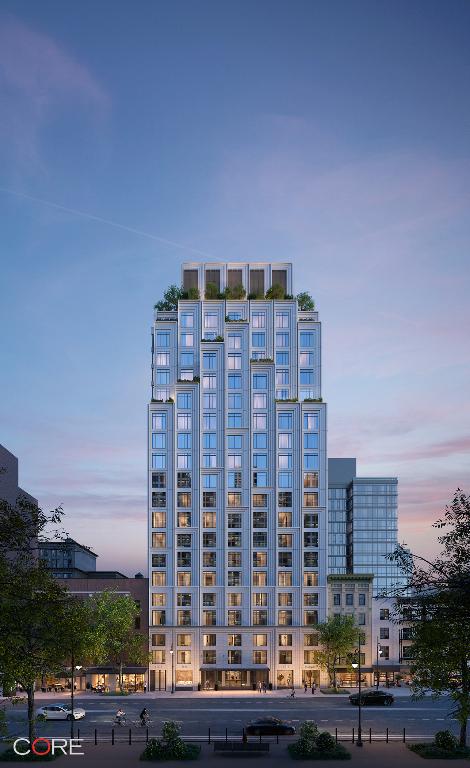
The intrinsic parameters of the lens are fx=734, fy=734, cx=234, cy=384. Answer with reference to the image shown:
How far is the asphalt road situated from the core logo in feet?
15.5

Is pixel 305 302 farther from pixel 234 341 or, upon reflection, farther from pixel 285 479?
pixel 285 479

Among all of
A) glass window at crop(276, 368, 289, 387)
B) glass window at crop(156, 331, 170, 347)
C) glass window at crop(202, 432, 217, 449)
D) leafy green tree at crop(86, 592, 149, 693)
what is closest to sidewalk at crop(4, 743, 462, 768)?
leafy green tree at crop(86, 592, 149, 693)

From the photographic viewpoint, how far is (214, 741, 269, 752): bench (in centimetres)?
4447

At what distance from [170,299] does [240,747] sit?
77.1 meters

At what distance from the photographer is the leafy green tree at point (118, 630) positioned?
84.9 m

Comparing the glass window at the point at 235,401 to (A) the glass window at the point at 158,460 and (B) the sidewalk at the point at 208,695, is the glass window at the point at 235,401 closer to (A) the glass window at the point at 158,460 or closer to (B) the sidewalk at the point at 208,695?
→ (A) the glass window at the point at 158,460

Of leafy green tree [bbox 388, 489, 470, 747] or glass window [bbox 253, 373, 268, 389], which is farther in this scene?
glass window [bbox 253, 373, 268, 389]

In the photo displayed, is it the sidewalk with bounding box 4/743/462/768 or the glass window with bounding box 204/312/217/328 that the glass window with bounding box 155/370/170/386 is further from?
the sidewalk with bounding box 4/743/462/768

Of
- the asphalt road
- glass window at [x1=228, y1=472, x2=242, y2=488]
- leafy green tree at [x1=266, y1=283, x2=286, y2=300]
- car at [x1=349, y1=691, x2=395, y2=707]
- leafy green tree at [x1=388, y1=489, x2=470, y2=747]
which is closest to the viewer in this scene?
leafy green tree at [x1=388, y1=489, x2=470, y2=747]

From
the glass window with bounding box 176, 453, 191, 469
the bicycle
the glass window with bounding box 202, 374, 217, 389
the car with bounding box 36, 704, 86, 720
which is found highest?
the glass window with bounding box 202, 374, 217, 389

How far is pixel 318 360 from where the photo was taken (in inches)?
4247

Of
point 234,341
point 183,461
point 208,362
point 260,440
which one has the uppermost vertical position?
point 234,341

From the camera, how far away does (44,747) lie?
1777 inches

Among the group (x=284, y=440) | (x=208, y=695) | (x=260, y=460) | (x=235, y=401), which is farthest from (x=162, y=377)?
(x=208, y=695)
